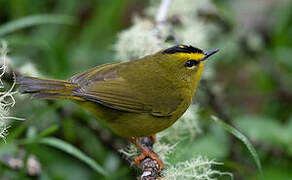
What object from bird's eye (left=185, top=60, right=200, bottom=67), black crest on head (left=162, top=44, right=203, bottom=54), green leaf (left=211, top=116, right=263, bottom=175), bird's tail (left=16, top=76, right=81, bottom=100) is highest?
black crest on head (left=162, top=44, right=203, bottom=54)

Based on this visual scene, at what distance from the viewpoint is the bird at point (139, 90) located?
3.36 meters

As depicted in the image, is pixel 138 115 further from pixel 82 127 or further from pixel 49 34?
pixel 49 34

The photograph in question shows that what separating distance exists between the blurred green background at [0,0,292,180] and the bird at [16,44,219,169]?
0.33 m

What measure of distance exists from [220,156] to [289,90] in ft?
6.43

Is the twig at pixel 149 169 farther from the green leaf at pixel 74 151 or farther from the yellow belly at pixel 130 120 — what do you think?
the green leaf at pixel 74 151

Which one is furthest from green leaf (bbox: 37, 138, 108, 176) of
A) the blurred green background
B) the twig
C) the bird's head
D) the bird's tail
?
the bird's head

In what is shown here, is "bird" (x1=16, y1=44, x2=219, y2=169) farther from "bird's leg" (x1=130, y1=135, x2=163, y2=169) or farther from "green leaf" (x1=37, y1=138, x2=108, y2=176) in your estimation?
"green leaf" (x1=37, y1=138, x2=108, y2=176)

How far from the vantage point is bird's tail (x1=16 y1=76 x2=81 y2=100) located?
122 inches

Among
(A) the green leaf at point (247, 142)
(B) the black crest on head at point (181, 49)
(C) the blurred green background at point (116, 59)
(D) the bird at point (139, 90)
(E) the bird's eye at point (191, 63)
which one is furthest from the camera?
(C) the blurred green background at point (116, 59)

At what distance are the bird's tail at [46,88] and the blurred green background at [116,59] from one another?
9.7 inches

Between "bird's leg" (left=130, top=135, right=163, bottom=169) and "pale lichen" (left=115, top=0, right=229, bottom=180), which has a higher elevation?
"pale lichen" (left=115, top=0, right=229, bottom=180)

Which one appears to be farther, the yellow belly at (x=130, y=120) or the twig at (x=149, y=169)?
the yellow belly at (x=130, y=120)

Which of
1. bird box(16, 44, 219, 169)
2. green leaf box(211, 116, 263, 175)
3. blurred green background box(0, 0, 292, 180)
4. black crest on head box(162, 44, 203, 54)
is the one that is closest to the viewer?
green leaf box(211, 116, 263, 175)

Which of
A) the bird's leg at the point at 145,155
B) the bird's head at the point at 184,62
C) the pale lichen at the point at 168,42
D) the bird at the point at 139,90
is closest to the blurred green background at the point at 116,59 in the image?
the pale lichen at the point at 168,42
